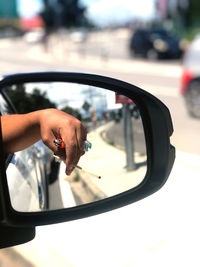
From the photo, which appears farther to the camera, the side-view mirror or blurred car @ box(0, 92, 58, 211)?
blurred car @ box(0, 92, 58, 211)

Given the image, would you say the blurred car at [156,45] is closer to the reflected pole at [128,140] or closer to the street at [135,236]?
the street at [135,236]

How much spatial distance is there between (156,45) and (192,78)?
16.9 m

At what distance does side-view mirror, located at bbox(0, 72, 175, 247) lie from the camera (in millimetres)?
1377

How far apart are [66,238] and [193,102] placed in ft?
21.6

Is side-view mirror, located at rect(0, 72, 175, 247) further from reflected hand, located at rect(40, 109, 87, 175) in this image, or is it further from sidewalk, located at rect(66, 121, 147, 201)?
reflected hand, located at rect(40, 109, 87, 175)

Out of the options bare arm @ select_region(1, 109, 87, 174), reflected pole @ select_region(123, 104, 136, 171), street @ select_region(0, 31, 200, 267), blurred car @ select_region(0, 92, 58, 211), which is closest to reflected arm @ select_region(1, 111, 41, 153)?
bare arm @ select_region(1, 109, 87, 174)

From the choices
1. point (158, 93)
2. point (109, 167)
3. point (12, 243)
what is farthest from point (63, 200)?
point (158, 93)

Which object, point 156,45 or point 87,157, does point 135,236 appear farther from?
point 156,45

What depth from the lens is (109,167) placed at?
202cm

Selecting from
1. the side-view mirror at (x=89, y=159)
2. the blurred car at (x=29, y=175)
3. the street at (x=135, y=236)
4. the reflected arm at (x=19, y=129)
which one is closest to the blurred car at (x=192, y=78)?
the street at (x=135, y=236)

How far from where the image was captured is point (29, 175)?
7.04 feet

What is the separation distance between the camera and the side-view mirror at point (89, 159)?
1.38m

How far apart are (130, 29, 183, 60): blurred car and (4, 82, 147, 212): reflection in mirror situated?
23.3 meters

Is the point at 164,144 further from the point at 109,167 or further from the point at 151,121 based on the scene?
the point at 109,167
